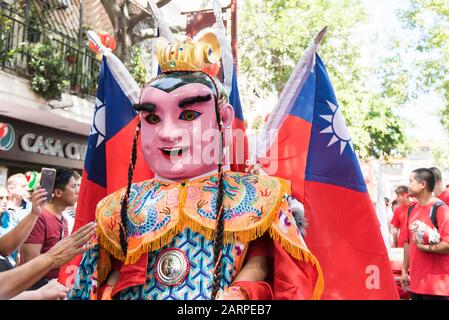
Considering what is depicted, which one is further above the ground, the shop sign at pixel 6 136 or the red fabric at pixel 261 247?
A: the shop sign at pixel 6 136

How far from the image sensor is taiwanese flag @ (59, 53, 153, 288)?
3.29 metres

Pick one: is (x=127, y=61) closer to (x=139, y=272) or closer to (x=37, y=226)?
(x=37, y=226)

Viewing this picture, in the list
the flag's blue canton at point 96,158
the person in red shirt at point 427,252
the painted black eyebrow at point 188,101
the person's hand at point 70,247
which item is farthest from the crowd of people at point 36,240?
the person in red shirt at point 427,252

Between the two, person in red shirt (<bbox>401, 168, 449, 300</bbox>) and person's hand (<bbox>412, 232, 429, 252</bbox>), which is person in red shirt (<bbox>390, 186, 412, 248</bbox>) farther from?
person's hand (<bbox>412, 232, 429, 252</bbox>)

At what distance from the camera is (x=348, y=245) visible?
3.01 metres

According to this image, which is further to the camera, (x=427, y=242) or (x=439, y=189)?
(x=439, y=189)

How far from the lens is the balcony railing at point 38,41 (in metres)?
9.13

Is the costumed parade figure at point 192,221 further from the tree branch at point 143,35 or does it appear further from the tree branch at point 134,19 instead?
the tree branch at point 134,19

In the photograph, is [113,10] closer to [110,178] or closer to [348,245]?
[110,178]

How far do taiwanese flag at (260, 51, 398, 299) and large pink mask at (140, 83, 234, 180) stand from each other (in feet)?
2.26

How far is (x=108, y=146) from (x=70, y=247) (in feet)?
3.60

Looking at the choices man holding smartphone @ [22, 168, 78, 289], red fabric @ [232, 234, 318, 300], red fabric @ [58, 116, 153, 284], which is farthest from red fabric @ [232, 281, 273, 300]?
man holding smartphone @ [22, 168, 78, 289]

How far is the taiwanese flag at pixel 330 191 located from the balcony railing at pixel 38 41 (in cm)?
724

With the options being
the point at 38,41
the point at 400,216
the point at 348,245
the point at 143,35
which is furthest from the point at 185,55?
the point at 38,41
